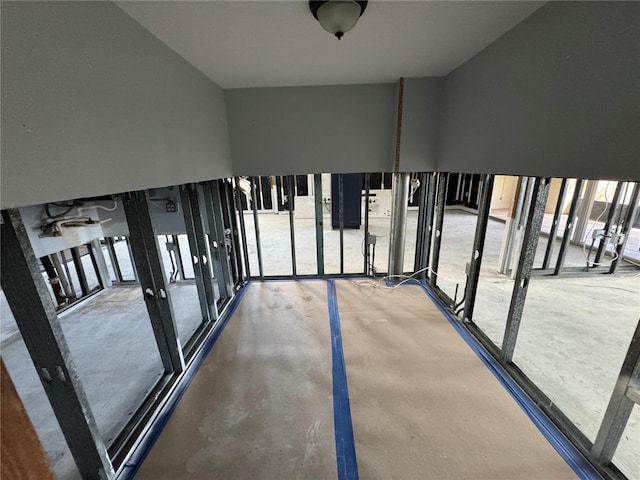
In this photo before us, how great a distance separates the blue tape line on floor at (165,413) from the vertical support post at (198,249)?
0.88ft

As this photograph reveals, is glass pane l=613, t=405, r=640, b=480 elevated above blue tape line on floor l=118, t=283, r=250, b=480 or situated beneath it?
situated beneath

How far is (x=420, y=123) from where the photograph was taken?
10.6ft

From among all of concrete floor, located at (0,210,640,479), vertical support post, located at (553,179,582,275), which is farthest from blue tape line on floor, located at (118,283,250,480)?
vertical support post, located at (553,179,582,275)

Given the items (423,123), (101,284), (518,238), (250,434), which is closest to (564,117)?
(423,123)

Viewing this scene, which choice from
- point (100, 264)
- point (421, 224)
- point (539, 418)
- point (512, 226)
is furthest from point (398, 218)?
point (100, 264)

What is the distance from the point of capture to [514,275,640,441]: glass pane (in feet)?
7.20

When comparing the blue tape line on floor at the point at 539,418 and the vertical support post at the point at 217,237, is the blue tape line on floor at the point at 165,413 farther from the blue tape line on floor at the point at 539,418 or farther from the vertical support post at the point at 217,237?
the blue tape line on floor at the point at 539,418

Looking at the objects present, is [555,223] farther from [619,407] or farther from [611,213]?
[619,407]

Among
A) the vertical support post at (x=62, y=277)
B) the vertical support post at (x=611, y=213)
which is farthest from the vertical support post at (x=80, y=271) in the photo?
the vertical support post at (x=611, y=213)

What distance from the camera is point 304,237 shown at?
7.32 m

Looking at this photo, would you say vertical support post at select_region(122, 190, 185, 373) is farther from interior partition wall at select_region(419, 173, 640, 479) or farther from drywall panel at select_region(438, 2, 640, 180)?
interior partition wall at select_region(419, 173, 640, 479)

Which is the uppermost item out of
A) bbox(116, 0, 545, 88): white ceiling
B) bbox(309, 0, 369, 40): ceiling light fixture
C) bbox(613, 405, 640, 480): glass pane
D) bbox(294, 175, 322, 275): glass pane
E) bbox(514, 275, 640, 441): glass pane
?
bbox(116, 0, 545, 88): white ceiling

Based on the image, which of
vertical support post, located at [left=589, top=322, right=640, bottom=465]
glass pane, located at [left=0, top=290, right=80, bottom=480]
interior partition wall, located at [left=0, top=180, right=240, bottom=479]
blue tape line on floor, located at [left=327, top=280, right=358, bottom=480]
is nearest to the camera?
interior partition wall, located at [left=0, top=180, right=240, bottom=479]

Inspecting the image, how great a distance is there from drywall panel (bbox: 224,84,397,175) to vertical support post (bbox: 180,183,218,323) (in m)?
0.79
